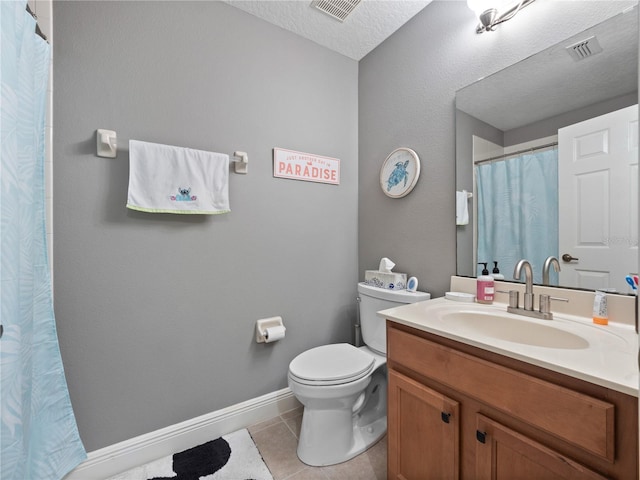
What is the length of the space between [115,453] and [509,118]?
95.6 inches

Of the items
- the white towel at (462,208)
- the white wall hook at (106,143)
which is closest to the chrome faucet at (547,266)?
the white towel at (462,208)

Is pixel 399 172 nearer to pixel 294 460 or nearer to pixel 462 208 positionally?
pixel 462 208

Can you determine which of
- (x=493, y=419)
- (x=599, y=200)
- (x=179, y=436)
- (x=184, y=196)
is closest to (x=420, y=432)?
(x=493, y=419)

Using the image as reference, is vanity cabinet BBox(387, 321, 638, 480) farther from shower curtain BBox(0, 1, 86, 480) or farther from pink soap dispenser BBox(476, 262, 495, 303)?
shower curtain BBox(0, 1, 86, 480)

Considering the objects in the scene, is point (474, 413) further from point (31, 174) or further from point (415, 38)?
point (415, 38)

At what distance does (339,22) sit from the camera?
171cm

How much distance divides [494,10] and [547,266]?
3.87ft

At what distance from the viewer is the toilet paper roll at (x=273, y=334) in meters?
1.62

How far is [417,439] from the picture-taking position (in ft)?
3.41

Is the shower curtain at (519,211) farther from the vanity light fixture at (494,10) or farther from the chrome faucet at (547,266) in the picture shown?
the vanity light fixture at (494,10)

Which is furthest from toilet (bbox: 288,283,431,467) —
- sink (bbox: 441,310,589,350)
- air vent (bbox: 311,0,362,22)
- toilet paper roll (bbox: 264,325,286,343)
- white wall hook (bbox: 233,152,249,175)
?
air vent (bbox: 311,0,362,22)

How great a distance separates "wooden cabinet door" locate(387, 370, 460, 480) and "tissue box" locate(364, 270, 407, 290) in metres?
0.61

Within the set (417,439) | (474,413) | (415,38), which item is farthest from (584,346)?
(415,38)

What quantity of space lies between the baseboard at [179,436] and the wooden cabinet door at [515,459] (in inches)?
47.6
